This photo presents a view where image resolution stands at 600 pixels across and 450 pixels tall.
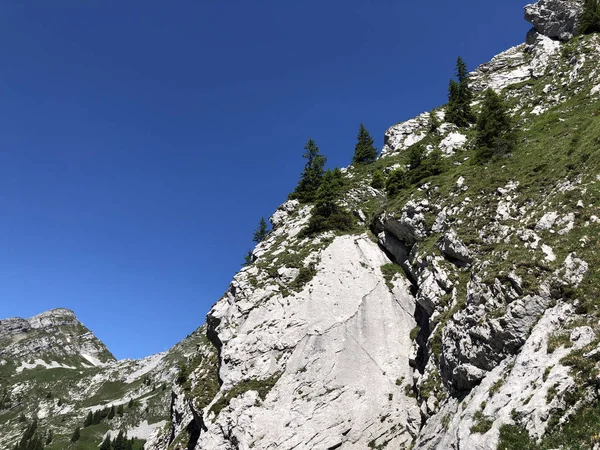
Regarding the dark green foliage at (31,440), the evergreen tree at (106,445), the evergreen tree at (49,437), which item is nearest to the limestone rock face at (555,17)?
the evergreen tree at (106,445)

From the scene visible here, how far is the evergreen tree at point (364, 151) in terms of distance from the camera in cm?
8756

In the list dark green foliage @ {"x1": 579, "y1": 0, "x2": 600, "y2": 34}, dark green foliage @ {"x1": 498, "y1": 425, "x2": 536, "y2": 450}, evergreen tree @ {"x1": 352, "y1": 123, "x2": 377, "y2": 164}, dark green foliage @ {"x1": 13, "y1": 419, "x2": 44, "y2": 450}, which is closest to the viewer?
dark green foliage @ {"x1": 498, "y1": 425, "x2": 536, "y2": 450}

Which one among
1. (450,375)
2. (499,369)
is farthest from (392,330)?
(499,369)

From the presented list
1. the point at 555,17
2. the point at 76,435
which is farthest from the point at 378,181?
the point at 76,435

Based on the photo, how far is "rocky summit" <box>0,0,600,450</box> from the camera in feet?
59.3

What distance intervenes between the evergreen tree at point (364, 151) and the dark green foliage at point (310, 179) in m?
13.8

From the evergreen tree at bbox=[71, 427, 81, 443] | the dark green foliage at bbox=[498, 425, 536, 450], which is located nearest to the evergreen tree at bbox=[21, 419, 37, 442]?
the evergreen tree at bbox=[71, 427, 81, 443]

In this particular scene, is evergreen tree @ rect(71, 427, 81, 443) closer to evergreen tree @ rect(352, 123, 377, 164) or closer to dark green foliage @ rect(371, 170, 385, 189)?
evergreen tree @ rect(352, 123, 377, 164)

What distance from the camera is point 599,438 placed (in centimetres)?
1277

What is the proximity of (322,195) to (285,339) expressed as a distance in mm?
24752

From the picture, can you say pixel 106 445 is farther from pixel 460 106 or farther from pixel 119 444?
pixel 460 106

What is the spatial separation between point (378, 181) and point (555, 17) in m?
63.3

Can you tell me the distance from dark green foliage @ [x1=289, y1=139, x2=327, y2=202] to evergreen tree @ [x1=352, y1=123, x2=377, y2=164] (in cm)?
1375

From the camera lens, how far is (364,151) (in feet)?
289
